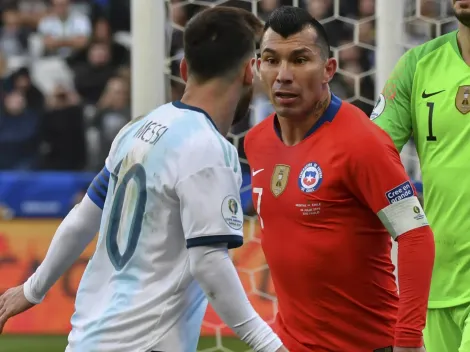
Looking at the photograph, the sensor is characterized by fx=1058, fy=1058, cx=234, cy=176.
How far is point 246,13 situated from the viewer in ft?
9.86

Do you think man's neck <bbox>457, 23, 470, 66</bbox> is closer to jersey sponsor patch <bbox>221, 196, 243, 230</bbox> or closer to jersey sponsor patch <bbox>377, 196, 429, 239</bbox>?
jersey sponsor patch <bbox>377, 196, 429, 239</bbox>

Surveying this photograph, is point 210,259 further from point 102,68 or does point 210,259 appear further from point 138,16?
point 102,68

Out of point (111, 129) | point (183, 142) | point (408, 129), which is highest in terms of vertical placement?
point (183, 142)

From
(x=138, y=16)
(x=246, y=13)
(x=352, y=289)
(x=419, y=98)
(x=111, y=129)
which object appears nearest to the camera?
(x=246, y=13)

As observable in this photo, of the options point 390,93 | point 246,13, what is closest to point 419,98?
point 390,93

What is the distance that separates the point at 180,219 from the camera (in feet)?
9.16

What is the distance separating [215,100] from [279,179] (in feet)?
2.29

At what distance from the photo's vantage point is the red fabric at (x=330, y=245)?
11.2ft

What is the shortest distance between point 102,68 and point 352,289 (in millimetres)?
7012

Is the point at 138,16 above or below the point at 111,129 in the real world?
above

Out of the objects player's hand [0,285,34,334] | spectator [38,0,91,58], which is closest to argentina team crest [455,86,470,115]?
player's hand [0,285,34,334]

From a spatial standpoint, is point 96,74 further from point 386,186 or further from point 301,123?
point 386,186

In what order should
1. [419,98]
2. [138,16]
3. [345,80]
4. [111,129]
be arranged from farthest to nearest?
[111,129]
[345,80]
[138,16]
[419,98]

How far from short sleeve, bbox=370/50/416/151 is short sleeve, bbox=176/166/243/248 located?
4.39 ft
